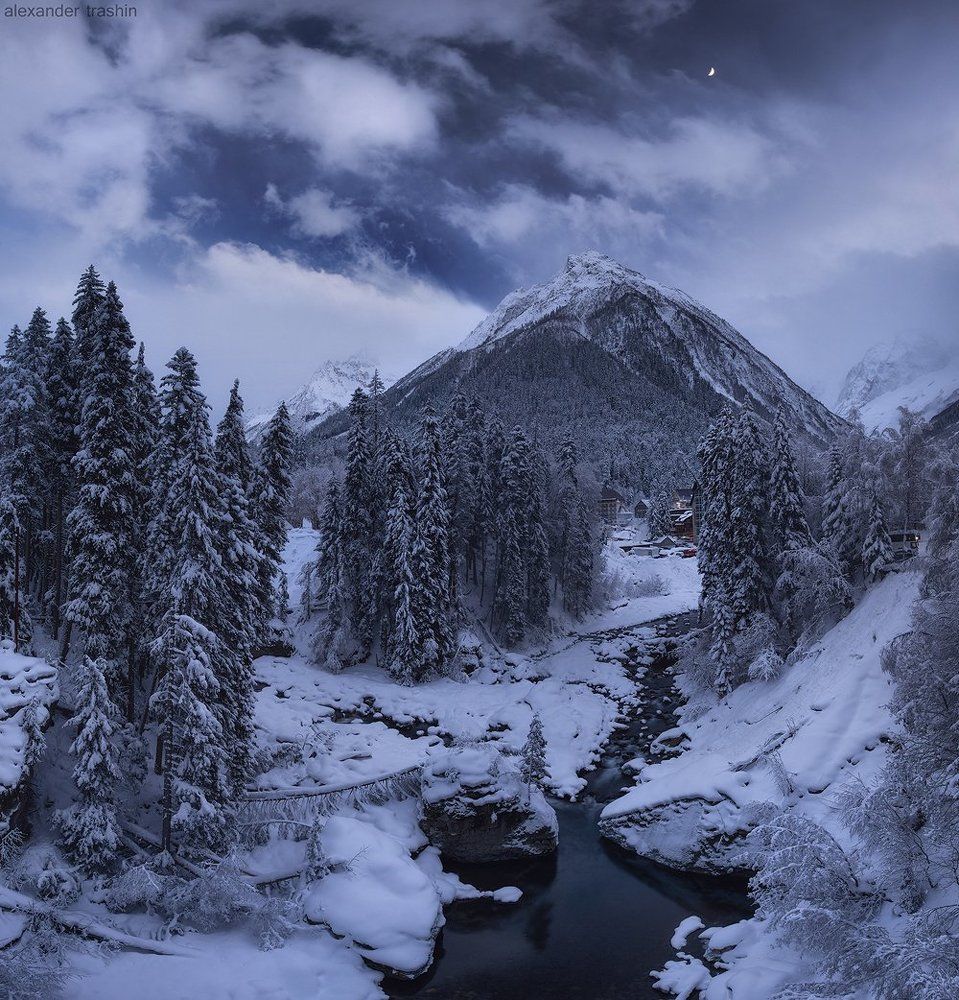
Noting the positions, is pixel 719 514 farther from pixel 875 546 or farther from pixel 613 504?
pixel 613 504

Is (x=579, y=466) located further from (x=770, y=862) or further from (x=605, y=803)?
(x=770, y=862)

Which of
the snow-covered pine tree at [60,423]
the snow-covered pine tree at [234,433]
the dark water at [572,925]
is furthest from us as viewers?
the snow-covered pine tree at [234,433]

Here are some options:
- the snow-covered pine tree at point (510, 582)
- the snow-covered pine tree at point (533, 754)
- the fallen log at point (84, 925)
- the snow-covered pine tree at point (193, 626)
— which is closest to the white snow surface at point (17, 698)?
the fallen log at point (84, 925)

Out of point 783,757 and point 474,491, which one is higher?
point 474,491

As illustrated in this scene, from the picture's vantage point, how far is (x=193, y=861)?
19719mm

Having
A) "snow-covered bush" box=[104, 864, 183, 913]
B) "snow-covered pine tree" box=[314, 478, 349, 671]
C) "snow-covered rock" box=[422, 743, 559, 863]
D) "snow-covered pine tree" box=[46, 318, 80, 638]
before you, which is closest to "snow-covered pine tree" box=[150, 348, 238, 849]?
"snow-covered bush" box=[104, 864, 183, 913]

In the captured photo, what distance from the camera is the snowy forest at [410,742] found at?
54.4ft

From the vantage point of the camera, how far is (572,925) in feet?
66.5

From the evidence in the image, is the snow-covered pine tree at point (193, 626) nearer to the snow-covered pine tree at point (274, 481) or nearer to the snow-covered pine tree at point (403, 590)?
the snow-covered pine tree at point (274, 481)

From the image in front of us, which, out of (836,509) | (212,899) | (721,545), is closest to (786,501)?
(836,509)

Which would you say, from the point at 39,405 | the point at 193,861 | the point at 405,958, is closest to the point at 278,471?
the point at 39,405

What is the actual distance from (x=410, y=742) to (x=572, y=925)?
13996 millimetres

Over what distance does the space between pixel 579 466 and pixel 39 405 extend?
45.0m

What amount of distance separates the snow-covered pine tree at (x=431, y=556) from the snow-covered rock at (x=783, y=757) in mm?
17818
